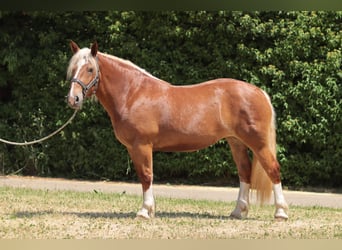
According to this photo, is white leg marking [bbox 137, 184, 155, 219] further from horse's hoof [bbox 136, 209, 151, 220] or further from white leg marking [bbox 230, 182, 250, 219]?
white leg marking [bbox 230, 182, 250, 219]

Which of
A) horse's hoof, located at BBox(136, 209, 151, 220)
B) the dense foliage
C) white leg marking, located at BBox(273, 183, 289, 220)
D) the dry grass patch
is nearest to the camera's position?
the dry grass patch

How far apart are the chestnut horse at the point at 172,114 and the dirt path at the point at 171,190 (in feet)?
9.27

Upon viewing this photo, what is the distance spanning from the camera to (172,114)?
6.63m

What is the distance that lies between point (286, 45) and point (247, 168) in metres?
4.39

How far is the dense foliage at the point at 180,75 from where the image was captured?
35.2 feet

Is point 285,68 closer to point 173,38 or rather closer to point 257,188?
point 173,38

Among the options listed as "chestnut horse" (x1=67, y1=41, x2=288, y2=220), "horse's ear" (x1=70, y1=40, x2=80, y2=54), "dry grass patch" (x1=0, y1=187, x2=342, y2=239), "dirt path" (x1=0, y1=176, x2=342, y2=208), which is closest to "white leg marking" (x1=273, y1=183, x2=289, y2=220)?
"chestnut horse" (x1=67, y1=41, x2=288, y2=220)

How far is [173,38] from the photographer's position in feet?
36.9

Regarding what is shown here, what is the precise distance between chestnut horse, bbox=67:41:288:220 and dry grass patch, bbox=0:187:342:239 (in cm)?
43

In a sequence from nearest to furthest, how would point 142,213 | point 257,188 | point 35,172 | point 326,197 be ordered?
1. point 142,213
2. point 257,188
3. point 326,197
4. point 35,172

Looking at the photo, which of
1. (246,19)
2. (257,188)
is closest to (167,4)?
(257,188)

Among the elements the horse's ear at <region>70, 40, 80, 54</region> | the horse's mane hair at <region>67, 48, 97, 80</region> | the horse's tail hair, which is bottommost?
the horse's tail hair

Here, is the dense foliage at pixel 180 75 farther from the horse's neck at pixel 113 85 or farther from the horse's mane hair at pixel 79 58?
the horse's mane hair at pixel 79 58

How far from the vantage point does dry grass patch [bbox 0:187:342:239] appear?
5.65 m
